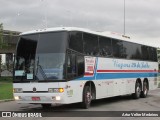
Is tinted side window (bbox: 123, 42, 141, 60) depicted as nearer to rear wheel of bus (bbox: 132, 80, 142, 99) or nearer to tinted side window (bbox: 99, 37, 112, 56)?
rear wheel of bus (bbox: 132, 80, 142, 99)

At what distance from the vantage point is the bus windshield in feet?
53.0

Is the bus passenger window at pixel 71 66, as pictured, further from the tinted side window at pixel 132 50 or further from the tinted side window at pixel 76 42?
the tinted side window at pixel 132 50

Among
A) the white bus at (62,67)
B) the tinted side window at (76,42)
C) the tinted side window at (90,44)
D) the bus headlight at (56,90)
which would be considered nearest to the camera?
the bus headlight at (56,90)

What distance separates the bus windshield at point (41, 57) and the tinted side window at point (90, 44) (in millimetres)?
1741

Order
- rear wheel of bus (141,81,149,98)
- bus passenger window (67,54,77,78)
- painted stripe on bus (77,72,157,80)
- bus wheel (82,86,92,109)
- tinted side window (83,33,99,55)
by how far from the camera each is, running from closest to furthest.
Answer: bus passenger window (67,54,77,78), bus wheel (82,86,92,109), tinted side window (83,33,99,55), painted stripe on bus (77,72,157,80), rear wheel of bus (141,81,149,98)

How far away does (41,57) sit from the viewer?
16500mm

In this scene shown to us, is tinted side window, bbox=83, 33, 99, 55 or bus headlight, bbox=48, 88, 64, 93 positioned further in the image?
tinted side window, bbox=83, 33, 99, 55

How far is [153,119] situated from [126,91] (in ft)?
28.8

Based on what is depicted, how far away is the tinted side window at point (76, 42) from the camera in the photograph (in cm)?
1695

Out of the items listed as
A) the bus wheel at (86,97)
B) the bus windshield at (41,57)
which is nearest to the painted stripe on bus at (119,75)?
the bus wheel at (86,97)

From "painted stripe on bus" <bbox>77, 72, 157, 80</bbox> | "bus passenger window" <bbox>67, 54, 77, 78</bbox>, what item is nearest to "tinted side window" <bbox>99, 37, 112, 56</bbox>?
"painted stripe on bus" <bbox>77, 72, 157, 80</bbox>

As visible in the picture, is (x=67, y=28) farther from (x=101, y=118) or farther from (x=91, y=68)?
(x=101, y=118)

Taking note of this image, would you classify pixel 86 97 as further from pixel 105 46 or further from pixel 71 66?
pixel 105 46

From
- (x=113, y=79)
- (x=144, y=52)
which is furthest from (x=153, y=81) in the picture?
(x=113, y=79)
